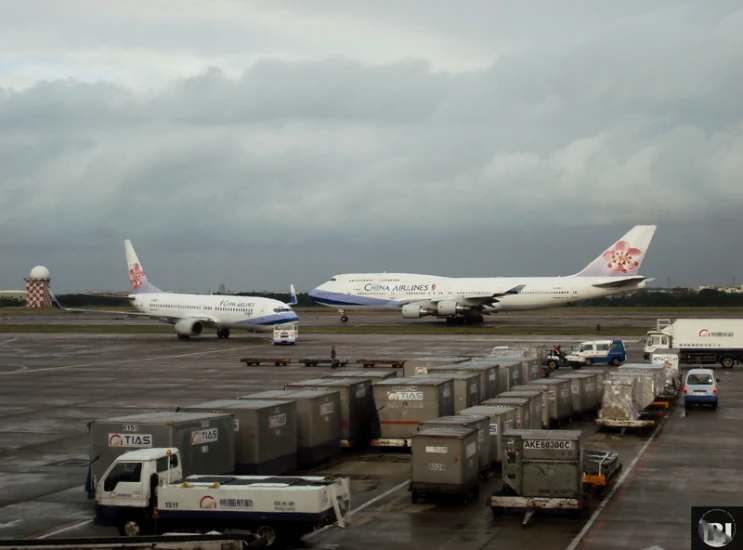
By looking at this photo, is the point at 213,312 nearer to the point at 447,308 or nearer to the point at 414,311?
the point at 414,311

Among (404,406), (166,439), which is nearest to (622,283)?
(404,406)

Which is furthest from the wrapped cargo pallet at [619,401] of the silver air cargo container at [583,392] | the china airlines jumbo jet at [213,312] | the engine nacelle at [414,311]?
the engine nacelle at [414,311]

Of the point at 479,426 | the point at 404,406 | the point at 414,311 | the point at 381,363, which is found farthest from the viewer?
the point at 414,311

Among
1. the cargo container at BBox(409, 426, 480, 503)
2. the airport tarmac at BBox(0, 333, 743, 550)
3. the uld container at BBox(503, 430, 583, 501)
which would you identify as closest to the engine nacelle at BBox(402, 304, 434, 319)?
the airport tarmac at BBox(0, 333, 743, 550)

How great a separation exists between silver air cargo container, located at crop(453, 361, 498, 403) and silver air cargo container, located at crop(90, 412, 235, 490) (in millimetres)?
13928

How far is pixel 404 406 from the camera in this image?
1119 inches

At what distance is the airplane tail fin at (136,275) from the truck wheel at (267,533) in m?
77.1

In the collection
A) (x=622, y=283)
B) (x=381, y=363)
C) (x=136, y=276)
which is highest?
(x=136, y=276)

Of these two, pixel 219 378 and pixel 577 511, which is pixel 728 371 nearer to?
pixel 219 378

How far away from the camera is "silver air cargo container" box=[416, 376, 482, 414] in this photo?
1187 inches

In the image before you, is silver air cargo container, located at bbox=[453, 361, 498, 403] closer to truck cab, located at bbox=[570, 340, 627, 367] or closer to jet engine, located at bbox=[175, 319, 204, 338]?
truck cab, located at bbox=[570, 340, 627, 367]

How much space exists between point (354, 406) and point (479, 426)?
645cm

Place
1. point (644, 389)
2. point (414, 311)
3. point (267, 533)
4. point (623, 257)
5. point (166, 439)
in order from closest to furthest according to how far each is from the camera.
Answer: point (267, 533), point (166, 439), point (644, 389), point (414, 311), point (623, 257)

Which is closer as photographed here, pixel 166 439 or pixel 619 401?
pixel 166 439
